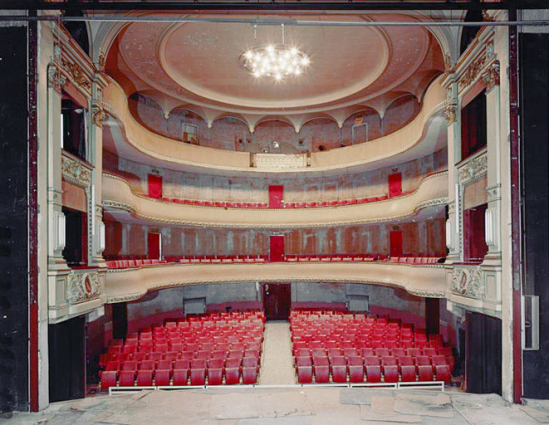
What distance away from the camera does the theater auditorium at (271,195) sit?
8.30 meters

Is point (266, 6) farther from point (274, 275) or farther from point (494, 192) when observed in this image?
point (274, 275)

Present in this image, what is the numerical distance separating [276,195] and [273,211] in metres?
2.63

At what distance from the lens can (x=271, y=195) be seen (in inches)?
923

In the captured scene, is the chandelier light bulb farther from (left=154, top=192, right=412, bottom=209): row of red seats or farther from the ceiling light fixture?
(left=154, top=192, right=412, bottom=209): row of red seats

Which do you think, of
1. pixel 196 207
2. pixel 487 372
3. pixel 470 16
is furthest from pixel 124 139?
pixel 487 372

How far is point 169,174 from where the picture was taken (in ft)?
69.5

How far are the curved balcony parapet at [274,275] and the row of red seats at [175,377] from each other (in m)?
2.19

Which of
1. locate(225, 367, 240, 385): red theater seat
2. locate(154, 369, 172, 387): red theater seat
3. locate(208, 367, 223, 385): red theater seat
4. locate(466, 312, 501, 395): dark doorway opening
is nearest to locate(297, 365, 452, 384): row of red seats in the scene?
locate(466, 312, 501, 395): dark doorway opening

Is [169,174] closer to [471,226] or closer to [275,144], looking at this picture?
[275,144]

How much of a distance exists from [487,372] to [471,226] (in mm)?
3624

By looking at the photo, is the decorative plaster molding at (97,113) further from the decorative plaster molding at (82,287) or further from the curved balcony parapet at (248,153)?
the decorative plaster molding at (82,287)

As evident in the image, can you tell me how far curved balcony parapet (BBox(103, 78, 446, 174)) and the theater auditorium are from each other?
115 mm

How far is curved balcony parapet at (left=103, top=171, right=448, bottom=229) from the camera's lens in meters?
13.2

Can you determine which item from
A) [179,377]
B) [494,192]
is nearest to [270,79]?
[494,192]
